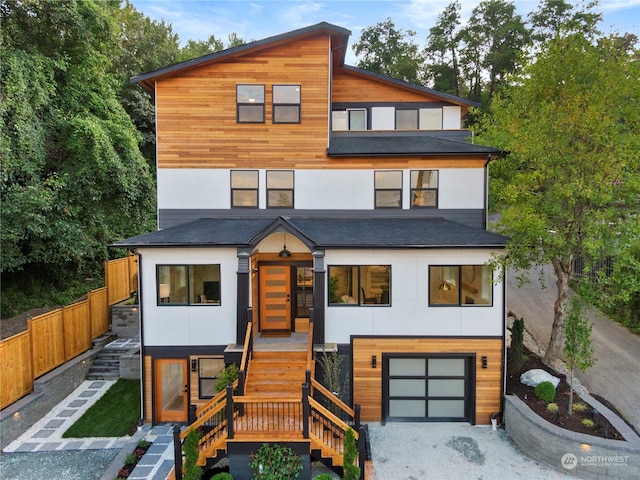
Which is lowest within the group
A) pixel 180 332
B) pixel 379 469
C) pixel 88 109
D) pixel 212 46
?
pixel 379 469

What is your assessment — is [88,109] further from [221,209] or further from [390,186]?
[390,186]

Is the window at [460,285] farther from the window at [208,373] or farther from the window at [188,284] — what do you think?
the window at [208,373]

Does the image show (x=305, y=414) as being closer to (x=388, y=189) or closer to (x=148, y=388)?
(x=148, y=388)

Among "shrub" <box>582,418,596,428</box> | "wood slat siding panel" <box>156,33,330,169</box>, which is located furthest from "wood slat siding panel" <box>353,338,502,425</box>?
"wood slat siding panel" <box>156,33,330,169</box>

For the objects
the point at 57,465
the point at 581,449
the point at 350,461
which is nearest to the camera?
the point at 350,461

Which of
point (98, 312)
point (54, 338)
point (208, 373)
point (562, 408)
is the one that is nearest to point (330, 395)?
point (208, 373)

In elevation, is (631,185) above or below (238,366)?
above

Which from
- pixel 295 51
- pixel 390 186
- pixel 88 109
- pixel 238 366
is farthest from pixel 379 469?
pixel 88 109
